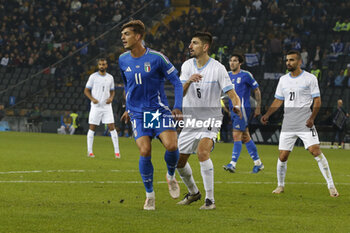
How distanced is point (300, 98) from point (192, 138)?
8.31 feet

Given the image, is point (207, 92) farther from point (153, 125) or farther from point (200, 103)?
point (153, 125)

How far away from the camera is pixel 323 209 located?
27.5ft

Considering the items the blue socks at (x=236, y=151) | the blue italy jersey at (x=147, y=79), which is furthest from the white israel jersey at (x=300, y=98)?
the blue socks at (x=236, y=151)

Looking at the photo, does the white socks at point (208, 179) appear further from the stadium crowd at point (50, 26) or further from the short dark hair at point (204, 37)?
the stadium crowd at point (50, 26)

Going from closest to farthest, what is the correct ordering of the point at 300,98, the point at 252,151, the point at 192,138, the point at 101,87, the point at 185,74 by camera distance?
the point at 192,138
the point at 185,74
the point at 300,98
the point at 252,151
the point at 101,87

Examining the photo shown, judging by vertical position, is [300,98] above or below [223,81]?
below

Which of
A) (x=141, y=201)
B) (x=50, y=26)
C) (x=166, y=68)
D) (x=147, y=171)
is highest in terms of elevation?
(x=50, y=26)

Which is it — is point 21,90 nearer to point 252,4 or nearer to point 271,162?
point 252,4

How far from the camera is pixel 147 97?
8.07 metres

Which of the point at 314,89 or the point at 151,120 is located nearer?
the point at 151,120

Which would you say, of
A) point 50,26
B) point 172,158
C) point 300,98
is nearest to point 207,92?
point 172,158

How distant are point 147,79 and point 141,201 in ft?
5.43

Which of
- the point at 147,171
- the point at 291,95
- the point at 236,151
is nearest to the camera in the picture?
the point at 147,171

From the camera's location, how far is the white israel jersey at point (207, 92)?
8508 mm
